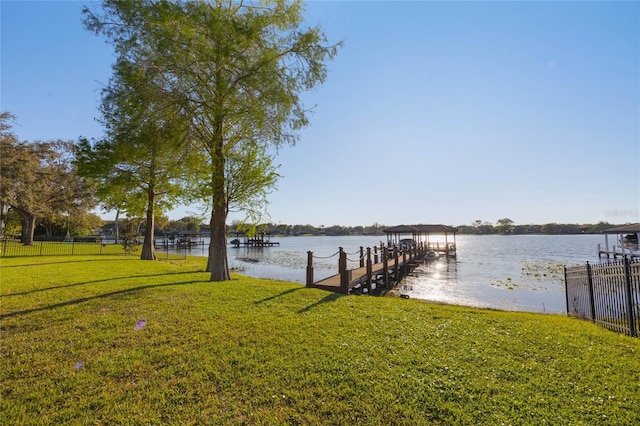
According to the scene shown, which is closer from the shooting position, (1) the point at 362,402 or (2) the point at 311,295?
(1) the point at 362,402

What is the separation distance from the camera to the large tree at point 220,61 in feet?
32.7

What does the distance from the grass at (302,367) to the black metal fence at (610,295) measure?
2.27 ft

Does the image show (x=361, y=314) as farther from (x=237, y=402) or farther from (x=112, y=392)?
(x=112, y=392)

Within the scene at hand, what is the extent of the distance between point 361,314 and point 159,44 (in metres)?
10.1

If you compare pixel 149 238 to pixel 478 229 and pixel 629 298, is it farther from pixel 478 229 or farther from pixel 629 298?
pixel 478 229

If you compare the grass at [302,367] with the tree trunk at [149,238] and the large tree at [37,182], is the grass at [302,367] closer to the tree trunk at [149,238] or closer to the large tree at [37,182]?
the tree trunk at [149,238]

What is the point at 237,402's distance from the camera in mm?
3439

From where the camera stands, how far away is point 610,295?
284 inches

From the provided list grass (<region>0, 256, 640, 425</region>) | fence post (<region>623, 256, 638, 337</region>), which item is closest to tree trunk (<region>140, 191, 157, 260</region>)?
grass (<region>0, 256, 640, 425</region>)

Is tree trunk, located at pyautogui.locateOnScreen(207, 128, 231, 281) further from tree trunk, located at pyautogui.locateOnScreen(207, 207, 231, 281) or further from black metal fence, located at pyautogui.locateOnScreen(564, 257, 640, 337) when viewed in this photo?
black metal fence, located at pyautogui.locateOnScreen(564, 257, 640, 337)

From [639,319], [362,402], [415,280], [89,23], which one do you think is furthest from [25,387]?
[415,280]

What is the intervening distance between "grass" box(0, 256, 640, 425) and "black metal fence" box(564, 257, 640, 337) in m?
0.69

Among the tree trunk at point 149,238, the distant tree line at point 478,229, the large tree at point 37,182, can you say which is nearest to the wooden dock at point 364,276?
the tree trunk at point 149,238

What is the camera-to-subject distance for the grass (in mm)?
3262
